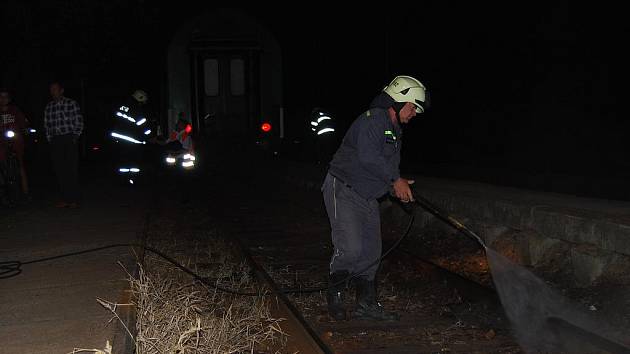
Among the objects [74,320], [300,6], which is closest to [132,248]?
[74,320]

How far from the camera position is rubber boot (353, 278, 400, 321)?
6090 mm

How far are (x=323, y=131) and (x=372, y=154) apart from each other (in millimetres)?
9635

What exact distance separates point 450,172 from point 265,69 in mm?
6156

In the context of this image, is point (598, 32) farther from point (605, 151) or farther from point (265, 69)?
point (265, 69)

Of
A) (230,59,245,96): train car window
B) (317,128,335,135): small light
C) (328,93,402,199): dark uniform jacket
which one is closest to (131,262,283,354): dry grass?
(328,93,402,199): dark uniform jacket

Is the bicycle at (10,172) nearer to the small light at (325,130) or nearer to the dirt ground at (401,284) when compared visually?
the dirt ground at (401,284)

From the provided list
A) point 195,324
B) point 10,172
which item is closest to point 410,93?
point 195,324

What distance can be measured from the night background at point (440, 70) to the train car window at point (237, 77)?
1364 mm

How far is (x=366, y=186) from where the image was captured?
19.6 ft

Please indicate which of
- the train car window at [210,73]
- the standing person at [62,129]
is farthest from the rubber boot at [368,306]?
the train car window at [210,73]

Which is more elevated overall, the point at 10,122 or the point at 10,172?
the point at 10,122

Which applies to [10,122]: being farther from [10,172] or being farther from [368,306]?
[368,306]

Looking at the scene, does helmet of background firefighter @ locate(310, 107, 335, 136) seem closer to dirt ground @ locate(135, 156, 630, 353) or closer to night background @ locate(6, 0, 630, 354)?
night background @ locate(6, 0, 630, 354)

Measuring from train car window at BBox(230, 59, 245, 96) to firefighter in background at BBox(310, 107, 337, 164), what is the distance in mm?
5082
